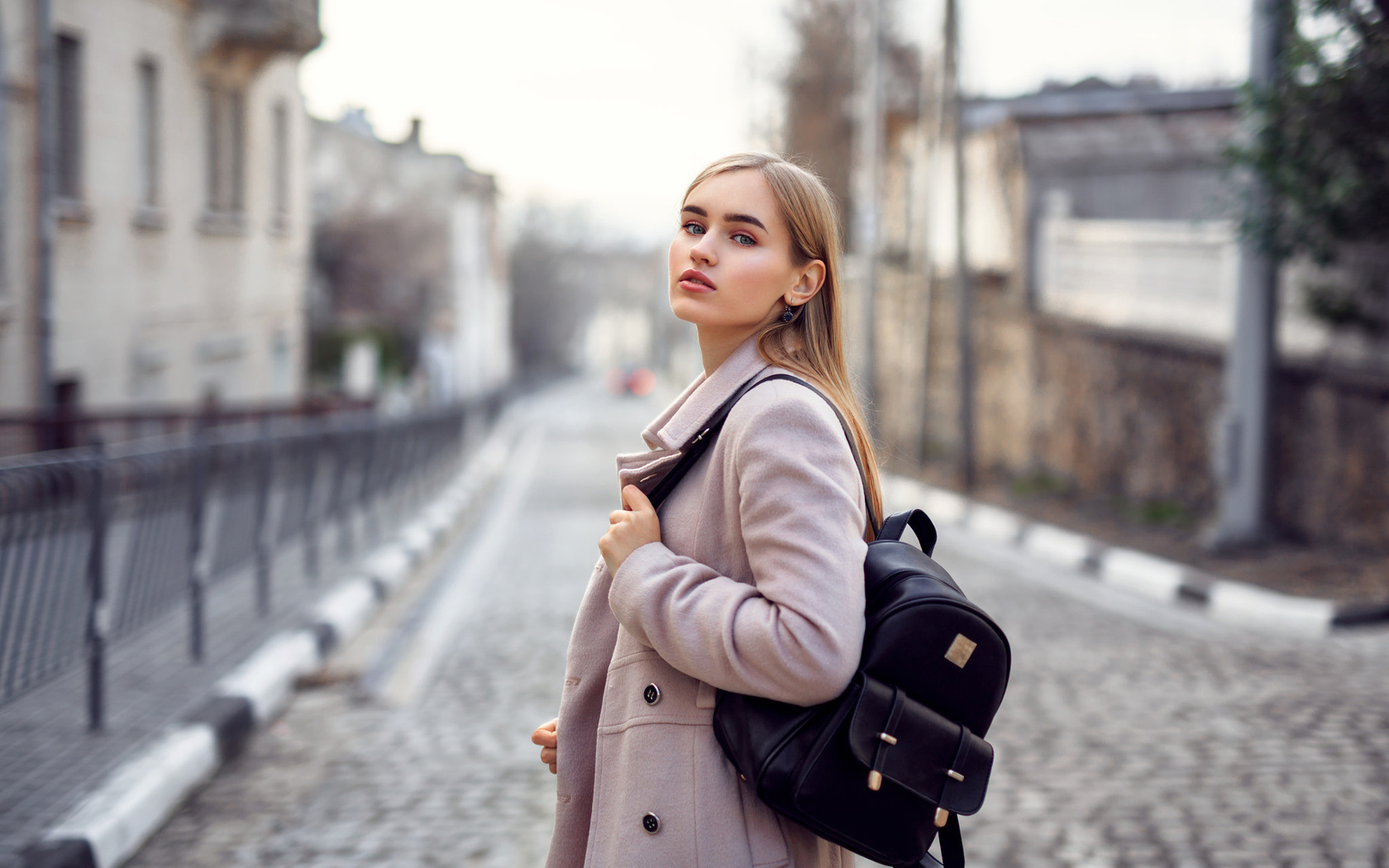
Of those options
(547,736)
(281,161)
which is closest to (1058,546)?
(547,736)

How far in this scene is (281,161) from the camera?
22172 mm

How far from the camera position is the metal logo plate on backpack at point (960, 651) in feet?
6.08

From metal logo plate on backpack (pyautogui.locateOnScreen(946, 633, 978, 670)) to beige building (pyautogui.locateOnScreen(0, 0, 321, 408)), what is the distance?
494 inches

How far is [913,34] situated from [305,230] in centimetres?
1781

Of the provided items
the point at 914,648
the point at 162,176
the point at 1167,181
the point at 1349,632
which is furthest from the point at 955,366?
the point at 914,648

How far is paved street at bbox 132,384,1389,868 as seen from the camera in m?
4.38

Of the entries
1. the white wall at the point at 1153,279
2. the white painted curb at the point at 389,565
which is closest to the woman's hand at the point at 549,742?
the white painted curb at the point at 389,565

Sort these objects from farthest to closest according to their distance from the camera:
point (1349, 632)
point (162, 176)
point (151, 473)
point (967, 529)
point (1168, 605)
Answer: point (162, 176)
point (967, 529)
point (1168, 605)
point (1349, 632)
point (151, 473)

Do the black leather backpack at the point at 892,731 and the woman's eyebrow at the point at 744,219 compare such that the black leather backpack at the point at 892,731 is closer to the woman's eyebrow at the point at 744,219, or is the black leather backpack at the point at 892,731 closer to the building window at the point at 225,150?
the woman's eyebrow at the point at 744,219

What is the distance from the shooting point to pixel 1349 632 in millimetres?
8070

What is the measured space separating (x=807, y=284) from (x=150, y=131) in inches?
653

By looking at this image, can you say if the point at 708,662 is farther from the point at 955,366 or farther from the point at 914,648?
the point at 955,366

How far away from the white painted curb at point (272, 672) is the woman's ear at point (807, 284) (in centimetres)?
471

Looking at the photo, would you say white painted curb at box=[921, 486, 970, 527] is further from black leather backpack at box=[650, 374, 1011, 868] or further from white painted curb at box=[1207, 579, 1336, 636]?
black leather backpack at box=[650, 374, 1011, 868]
